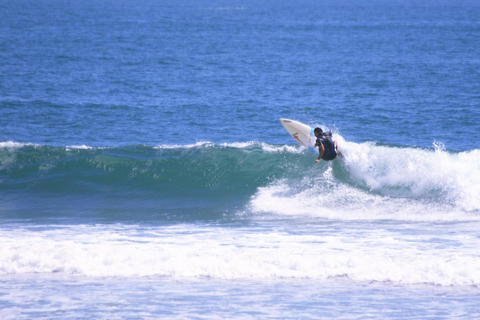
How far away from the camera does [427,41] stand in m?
59.7

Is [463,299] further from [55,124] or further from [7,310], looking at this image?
[55,124]

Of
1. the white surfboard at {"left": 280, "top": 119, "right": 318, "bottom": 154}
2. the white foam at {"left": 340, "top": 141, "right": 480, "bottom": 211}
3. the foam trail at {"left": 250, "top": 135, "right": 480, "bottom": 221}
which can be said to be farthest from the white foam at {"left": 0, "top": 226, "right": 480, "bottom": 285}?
the white surfboard at {"left": 280, "top": 119, "right": 318, "bottom": 154}

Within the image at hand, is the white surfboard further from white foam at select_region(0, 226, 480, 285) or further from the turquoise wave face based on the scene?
white foam at select_region(0, 226, 480, 285)

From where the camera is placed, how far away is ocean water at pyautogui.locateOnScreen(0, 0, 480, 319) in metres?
9.20

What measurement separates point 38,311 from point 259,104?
21.8m

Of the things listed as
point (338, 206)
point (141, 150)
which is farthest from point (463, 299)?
point (141, 150)

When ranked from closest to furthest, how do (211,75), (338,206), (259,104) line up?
1. (338,206)
2. (259,104)
3. (211,75)

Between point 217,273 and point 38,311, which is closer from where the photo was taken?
point 38,311

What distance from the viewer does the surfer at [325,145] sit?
1533 cm

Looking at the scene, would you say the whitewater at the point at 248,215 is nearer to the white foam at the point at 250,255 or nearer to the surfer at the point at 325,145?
the white foam at the point at 250,255

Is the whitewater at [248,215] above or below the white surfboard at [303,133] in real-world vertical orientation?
below

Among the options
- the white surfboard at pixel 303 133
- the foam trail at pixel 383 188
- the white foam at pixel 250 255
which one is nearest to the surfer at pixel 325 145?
the foam trail at pixel 383 188

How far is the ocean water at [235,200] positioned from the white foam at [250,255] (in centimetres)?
4

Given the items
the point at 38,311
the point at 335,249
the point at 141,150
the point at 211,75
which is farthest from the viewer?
the point at 211,75
